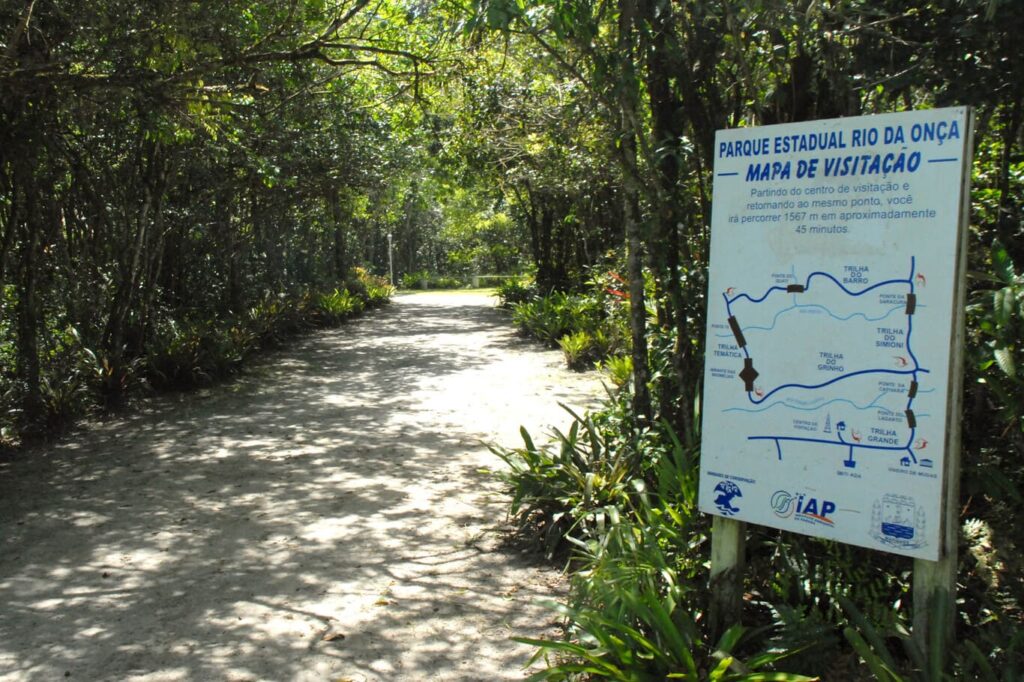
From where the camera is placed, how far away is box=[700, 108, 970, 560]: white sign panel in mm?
2955

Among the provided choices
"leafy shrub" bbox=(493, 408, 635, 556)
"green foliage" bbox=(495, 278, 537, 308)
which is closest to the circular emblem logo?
"leafy shrub" bbox=(493, 408, 635, 556)

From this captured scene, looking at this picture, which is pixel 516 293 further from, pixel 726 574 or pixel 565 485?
pixel 726 574

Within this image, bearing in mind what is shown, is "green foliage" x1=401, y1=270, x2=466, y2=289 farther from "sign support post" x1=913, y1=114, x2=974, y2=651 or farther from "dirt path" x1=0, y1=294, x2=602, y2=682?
"sign support post" x1=913, y1=114, x2=974, y2=651

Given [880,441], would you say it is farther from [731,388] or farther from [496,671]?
[496,671]

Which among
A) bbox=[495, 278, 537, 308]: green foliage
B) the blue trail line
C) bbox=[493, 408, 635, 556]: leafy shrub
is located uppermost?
the blue trail line

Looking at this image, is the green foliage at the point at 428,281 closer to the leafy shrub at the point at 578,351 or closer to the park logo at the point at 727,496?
the leafy shrub at the point at 578,351

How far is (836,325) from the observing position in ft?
10.5

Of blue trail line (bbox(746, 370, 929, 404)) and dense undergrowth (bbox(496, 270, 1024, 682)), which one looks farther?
dense undergrowth (bbox(496, 270, 1024, 682))

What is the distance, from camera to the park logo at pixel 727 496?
3488 mm

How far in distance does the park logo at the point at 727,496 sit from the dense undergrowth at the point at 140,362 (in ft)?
25.6

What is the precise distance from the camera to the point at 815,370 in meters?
3.24

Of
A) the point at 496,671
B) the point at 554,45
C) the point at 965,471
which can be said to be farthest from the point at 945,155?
the point at 554,45

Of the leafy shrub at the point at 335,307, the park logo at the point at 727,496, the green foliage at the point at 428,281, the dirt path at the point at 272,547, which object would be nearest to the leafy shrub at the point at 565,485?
the dirt path at the point at 272,547

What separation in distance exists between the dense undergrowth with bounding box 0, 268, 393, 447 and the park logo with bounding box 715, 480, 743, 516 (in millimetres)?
7816
